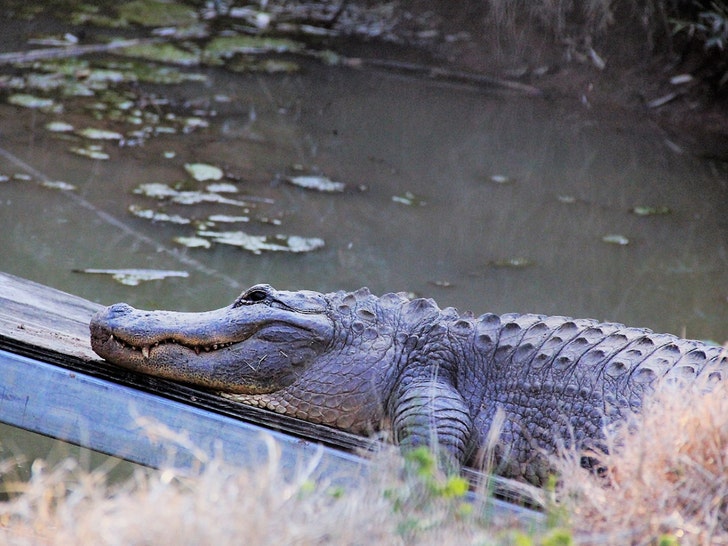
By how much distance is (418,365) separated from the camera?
3.40m

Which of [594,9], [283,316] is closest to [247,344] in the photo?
[283,316]

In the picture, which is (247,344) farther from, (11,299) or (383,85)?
(383,85)

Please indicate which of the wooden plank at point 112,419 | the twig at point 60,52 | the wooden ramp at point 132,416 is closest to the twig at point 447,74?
the twig at point 60,52

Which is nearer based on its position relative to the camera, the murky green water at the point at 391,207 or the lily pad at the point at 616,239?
the murky green water at the point at 391,207

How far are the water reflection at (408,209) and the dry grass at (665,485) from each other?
10.3 ft

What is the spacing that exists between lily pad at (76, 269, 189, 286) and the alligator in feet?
6.34

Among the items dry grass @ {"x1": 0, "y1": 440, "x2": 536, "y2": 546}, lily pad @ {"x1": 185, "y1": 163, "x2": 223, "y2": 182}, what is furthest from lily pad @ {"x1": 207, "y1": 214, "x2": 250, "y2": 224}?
dry grass @ {"x1": 0, "y1": 440, "x2": 536, "y2": 546}

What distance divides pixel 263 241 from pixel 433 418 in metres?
3.00

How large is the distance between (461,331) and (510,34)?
26.4ft

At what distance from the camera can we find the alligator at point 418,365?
3172mm

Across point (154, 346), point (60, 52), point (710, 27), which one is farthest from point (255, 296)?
point (710, 27)

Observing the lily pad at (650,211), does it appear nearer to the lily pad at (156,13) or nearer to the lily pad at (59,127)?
the lily pad at (59,127)

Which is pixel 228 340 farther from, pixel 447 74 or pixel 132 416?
pixel 447 74

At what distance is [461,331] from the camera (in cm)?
343
